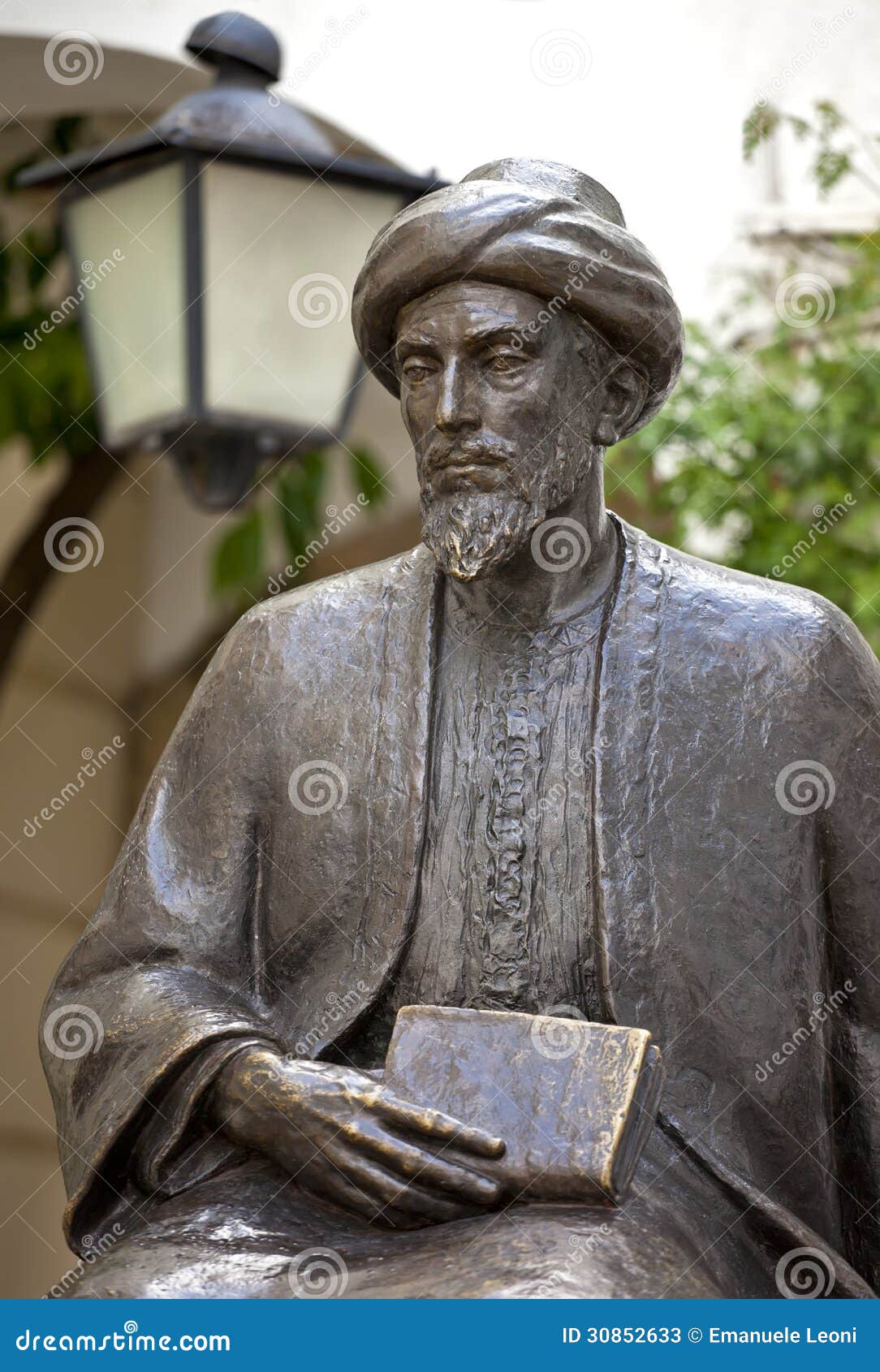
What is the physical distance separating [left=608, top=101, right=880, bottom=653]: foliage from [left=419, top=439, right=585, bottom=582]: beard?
2.80 metres

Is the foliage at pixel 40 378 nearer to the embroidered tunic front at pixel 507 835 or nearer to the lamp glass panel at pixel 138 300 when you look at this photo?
the lamp glass panel at pixel 138 300

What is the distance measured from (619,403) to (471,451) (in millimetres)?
352

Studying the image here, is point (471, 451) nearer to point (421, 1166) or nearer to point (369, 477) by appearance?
point (421, 1166)

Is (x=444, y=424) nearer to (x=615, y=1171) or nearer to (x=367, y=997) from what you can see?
(x=367, y=997)

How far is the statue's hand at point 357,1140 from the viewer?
118 inches

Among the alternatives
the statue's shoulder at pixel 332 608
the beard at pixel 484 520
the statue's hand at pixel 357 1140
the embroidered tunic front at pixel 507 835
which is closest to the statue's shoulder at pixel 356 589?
the statue's shoulder at pixel 332 608

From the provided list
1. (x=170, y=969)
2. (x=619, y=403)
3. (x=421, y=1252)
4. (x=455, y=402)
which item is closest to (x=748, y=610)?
(x=619, y=403)

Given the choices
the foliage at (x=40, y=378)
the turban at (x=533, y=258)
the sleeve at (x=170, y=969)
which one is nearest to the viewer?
the sleeve at (x=170, y=969)

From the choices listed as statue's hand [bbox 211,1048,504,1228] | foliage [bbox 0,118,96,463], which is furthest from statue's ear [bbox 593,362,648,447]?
foliage [bbox 0,118,96,463]

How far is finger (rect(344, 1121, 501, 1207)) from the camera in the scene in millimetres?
2973

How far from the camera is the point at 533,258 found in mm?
3354

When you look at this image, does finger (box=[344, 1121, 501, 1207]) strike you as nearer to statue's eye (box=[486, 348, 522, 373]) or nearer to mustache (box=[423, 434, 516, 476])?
mustache (box=[423, 434, 516, 476])

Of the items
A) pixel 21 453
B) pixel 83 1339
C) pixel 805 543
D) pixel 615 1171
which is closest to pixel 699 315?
pixel 805 543

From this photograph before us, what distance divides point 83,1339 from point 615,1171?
717mm
